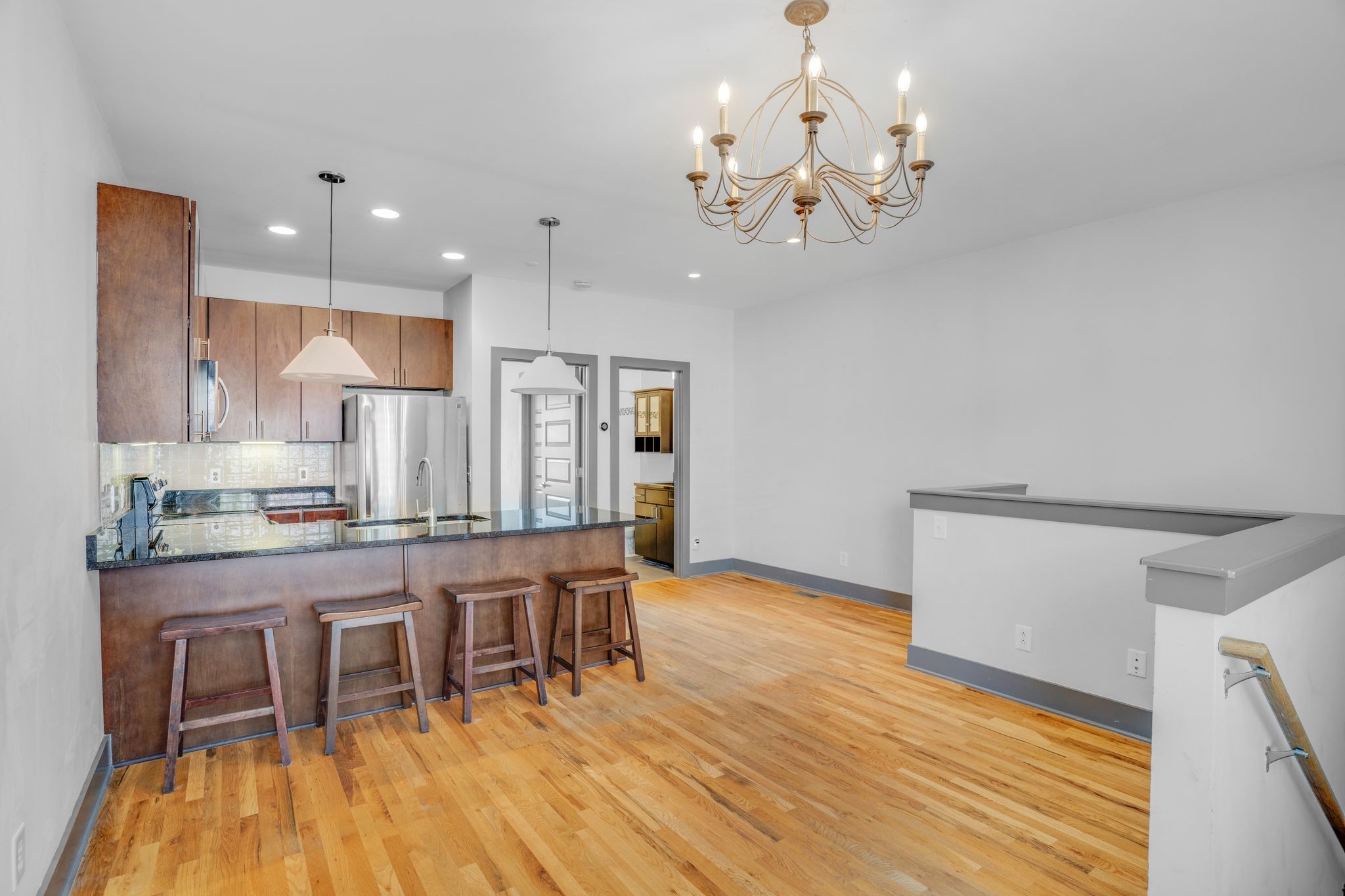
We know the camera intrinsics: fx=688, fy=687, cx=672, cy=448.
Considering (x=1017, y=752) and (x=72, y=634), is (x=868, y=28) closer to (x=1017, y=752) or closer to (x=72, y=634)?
(x=1017, y=752)

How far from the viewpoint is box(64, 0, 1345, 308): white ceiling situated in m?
2.21

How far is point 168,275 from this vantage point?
9.24 feet

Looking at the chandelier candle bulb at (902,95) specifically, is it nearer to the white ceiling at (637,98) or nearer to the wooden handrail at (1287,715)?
the white ceiling at (637,98)

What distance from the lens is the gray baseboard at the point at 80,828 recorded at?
1.95 metres

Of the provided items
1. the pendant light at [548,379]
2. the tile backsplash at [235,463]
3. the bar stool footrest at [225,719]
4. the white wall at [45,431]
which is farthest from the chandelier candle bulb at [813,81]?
the tile backsplash at [235,463]

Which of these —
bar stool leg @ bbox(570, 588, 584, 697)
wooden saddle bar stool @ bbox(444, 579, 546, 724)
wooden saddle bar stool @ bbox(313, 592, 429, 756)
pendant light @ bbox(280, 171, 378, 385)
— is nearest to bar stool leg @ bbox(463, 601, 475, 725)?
wooden saddle bar stool @ bbox(444, 579, 546, 724)

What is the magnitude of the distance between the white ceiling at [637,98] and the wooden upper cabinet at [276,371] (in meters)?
0.90

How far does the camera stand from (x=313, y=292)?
559cm

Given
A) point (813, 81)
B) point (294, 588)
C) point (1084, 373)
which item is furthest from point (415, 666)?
point (1084, 373)

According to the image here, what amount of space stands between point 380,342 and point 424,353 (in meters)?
0.36

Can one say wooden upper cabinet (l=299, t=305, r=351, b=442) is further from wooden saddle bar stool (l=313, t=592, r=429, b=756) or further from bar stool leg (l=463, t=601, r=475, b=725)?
bar stool leg (l=463, t=601, r=475, b=725)

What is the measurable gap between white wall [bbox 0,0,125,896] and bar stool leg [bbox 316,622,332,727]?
0.78 m

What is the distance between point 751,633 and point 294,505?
373 centimetres

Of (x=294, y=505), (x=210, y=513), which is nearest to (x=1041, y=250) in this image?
(x=294, y=505)
